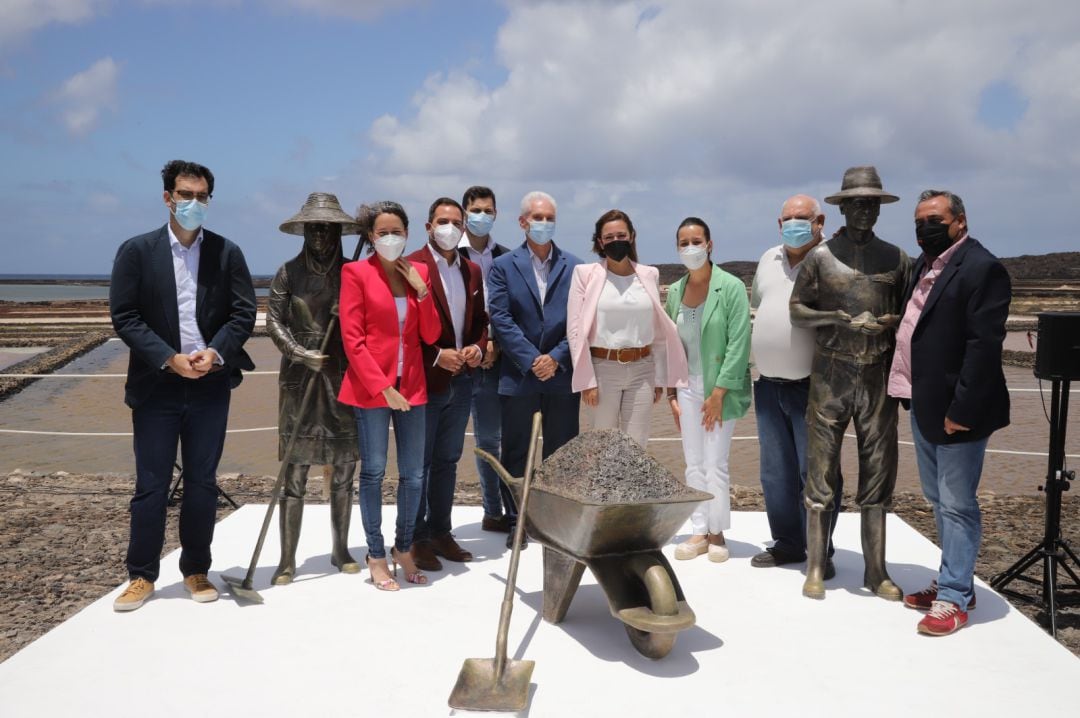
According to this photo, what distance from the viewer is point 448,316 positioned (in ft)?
12.8

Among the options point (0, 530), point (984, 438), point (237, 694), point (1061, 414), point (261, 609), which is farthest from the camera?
point (0, 530)

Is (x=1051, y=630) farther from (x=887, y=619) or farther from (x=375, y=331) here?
(x=375, y=331)

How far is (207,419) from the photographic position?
3.51 m

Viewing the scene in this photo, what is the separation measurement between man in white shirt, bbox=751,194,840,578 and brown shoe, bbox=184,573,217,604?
2.44 m

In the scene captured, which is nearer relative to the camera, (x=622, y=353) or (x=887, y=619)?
(x=887, y=619)

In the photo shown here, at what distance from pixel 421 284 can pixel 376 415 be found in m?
0.59

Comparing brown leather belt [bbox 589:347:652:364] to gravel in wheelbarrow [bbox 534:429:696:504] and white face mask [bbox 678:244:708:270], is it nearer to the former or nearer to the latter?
white face mask [bbox 678:244:708:270]

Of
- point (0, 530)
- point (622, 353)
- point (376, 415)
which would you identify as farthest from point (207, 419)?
point (0, 530)

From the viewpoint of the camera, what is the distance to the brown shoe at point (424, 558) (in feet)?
13.0

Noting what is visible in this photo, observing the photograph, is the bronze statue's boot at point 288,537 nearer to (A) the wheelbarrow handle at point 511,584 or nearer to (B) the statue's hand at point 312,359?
(B) the statue's hand at point 312,359

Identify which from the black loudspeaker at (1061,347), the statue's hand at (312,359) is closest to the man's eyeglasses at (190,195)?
the statue's hand at (312,359)

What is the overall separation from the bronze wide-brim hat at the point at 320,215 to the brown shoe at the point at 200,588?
154 centimetres

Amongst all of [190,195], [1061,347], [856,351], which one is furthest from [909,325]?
[190,195]

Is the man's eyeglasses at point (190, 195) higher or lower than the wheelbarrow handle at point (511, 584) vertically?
higher
